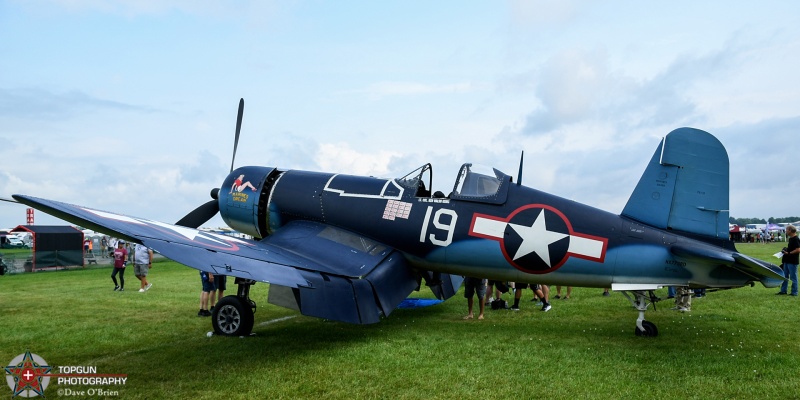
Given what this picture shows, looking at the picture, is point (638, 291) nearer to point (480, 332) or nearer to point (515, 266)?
point (515, 266)

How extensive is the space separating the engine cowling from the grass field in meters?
1.65

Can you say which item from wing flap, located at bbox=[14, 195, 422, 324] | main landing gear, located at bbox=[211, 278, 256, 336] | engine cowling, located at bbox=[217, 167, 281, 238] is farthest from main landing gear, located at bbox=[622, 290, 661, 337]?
engine cowling, located at bbox=[217, 167, 281, 238]

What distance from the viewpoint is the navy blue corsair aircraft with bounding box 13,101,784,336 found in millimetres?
6453

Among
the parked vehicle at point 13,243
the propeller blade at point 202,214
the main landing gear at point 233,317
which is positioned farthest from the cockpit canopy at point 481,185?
the parked vehicle at point 13,243

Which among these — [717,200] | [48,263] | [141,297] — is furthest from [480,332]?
[48,263]

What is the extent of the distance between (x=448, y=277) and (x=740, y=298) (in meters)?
6.22

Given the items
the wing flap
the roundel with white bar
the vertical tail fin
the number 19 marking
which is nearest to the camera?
the wing flap

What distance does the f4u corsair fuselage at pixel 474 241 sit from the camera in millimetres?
6473

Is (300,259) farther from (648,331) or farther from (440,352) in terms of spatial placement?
(648,331)

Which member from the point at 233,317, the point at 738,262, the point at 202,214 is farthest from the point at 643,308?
the point at 202,214

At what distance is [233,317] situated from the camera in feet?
24.2

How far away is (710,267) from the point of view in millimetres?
6547

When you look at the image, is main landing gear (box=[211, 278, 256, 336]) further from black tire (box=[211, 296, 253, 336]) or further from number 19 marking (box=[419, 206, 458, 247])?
number 19 marking (box=[419, 206, 458, 247])

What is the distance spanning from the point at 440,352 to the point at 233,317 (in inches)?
117
